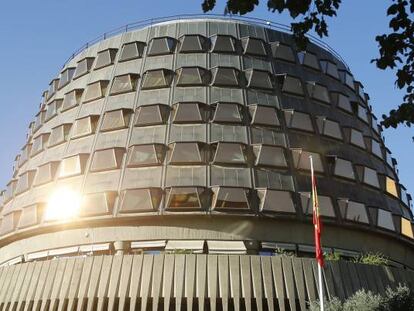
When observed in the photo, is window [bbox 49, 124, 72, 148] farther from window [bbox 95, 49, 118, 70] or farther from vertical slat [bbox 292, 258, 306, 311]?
vertical slat [bbox 292, 258, 306, 311]

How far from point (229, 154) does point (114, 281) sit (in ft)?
37.4

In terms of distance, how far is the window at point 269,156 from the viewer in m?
36.8

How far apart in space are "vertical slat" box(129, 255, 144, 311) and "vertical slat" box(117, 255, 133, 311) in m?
0.16

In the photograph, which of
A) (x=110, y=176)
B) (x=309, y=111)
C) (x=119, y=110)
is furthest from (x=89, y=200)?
(x=309, y=111)

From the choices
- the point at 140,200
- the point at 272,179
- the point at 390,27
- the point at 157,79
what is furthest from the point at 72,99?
the point at 390,27

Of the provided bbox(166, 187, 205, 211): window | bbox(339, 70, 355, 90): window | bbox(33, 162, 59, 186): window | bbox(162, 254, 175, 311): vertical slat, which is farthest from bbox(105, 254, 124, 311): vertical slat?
bbox(339, 70, 355, 90): window

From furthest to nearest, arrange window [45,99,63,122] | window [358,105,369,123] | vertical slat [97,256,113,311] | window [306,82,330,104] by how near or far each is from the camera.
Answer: window [45,99,63,122], window [358,105,369,123], window [306,82,330,104], vertical slat [97,256,113,311]

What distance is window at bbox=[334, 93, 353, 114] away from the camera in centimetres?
4409

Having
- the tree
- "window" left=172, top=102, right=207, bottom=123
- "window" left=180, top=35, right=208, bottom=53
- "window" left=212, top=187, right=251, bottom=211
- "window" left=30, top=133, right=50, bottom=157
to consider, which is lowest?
the tree

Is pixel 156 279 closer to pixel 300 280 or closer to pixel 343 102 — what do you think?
pixel 300 280

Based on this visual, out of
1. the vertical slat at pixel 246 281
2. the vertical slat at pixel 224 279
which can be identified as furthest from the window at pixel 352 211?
the vertical slat at pixel 224 279

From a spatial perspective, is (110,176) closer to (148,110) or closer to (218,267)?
(148,110)

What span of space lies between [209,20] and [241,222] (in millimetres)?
18550

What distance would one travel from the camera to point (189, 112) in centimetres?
3853
